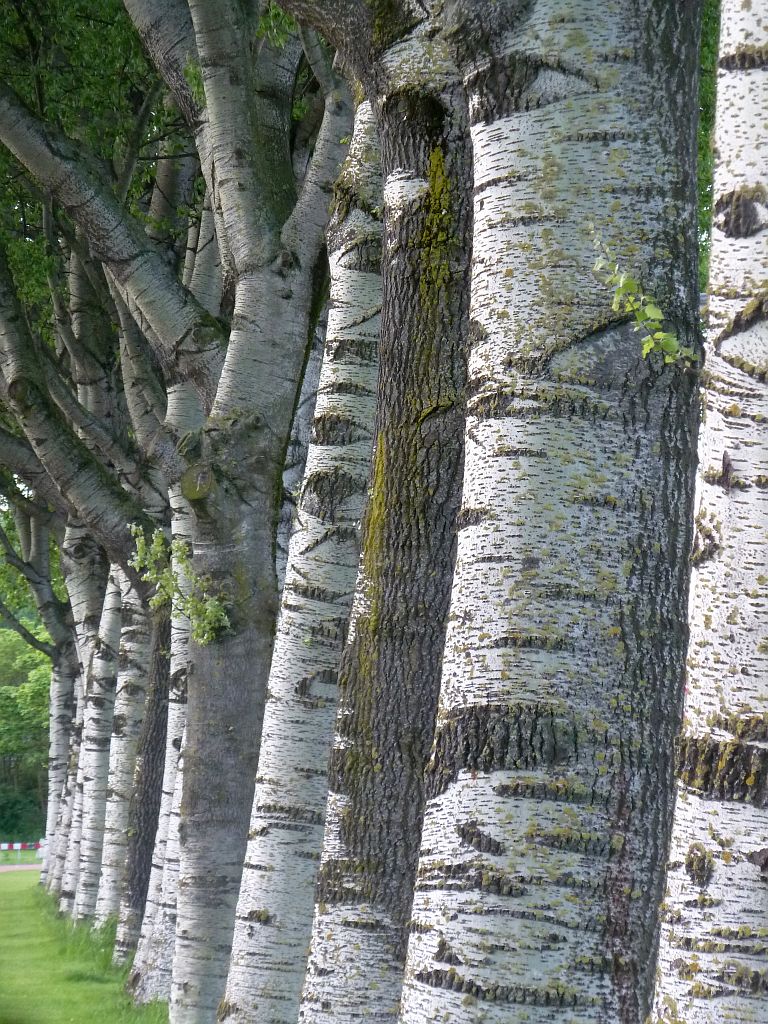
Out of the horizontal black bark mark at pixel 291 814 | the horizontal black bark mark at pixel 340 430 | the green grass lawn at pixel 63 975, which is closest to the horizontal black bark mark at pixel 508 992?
the green grass lawn at pixel 63 975

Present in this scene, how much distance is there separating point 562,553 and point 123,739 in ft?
43.6

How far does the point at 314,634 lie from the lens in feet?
19.8

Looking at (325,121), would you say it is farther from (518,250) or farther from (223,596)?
(518,250)

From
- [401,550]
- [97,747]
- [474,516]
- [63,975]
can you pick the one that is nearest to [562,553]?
[474,516]

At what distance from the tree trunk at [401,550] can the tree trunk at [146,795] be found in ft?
27.5

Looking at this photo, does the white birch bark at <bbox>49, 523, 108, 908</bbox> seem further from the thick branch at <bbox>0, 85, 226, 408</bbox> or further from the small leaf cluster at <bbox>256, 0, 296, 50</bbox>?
the small leaf cluster at <bbox>256, 0, 296, 50</bbox>

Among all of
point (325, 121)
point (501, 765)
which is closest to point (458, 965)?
point (501, 765)

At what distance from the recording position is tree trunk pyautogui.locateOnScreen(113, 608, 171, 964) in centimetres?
1330

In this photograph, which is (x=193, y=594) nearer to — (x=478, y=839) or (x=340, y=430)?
(x=340, y=430)

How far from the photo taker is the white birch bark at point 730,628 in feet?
7.52

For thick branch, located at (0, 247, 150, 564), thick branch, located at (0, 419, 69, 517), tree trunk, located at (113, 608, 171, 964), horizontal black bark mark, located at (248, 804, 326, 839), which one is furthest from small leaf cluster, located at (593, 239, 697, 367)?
thick branch, located at (0, 419, 69, 517)

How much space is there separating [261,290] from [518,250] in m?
4.92

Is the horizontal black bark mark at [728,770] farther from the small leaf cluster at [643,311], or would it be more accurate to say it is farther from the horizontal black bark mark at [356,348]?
the horizontal black bark mark at [356,348]

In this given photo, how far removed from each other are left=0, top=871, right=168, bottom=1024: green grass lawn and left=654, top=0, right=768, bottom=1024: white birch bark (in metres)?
1.46
